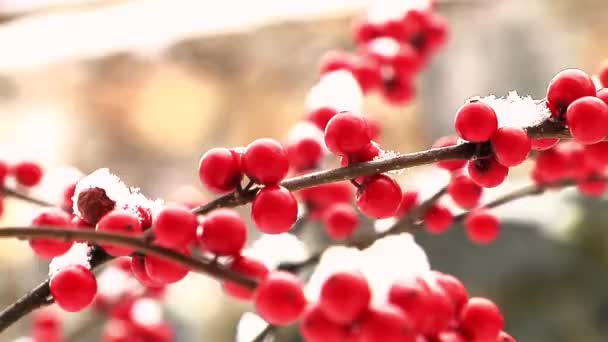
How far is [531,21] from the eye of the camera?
107cm

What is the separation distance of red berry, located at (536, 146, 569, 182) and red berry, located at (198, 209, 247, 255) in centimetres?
28

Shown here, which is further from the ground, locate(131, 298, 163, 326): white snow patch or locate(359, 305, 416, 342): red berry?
locate(131, 298, 163, 326): white snow patch

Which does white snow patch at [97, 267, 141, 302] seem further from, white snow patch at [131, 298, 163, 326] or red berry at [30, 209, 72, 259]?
red berry at [30, 209, 72, 259]

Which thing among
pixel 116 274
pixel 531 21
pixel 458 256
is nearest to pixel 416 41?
→ pixel 458 256

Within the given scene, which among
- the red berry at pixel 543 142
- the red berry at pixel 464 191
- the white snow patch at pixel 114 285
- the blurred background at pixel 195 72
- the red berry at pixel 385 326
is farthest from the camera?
the blurred background at pixel 195 72

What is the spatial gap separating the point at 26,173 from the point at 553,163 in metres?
0.35

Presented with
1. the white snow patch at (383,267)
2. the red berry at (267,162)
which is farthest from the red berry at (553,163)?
the red berry at (267,162)

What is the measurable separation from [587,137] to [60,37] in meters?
1.02

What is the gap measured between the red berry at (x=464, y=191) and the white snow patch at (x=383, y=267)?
0.06 m

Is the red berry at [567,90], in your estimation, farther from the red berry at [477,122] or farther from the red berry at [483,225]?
the red berry at [483,225]

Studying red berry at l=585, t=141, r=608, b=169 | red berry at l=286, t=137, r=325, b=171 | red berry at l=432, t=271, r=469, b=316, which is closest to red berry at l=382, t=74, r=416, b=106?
red berry at l=286, t=137, r=325, b=171

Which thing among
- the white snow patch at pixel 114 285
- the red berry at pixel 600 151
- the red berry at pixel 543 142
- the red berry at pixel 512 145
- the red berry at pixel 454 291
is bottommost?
the red berry at pixel 454 291

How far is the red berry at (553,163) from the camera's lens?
0.48 m

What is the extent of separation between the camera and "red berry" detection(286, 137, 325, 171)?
0.52m
